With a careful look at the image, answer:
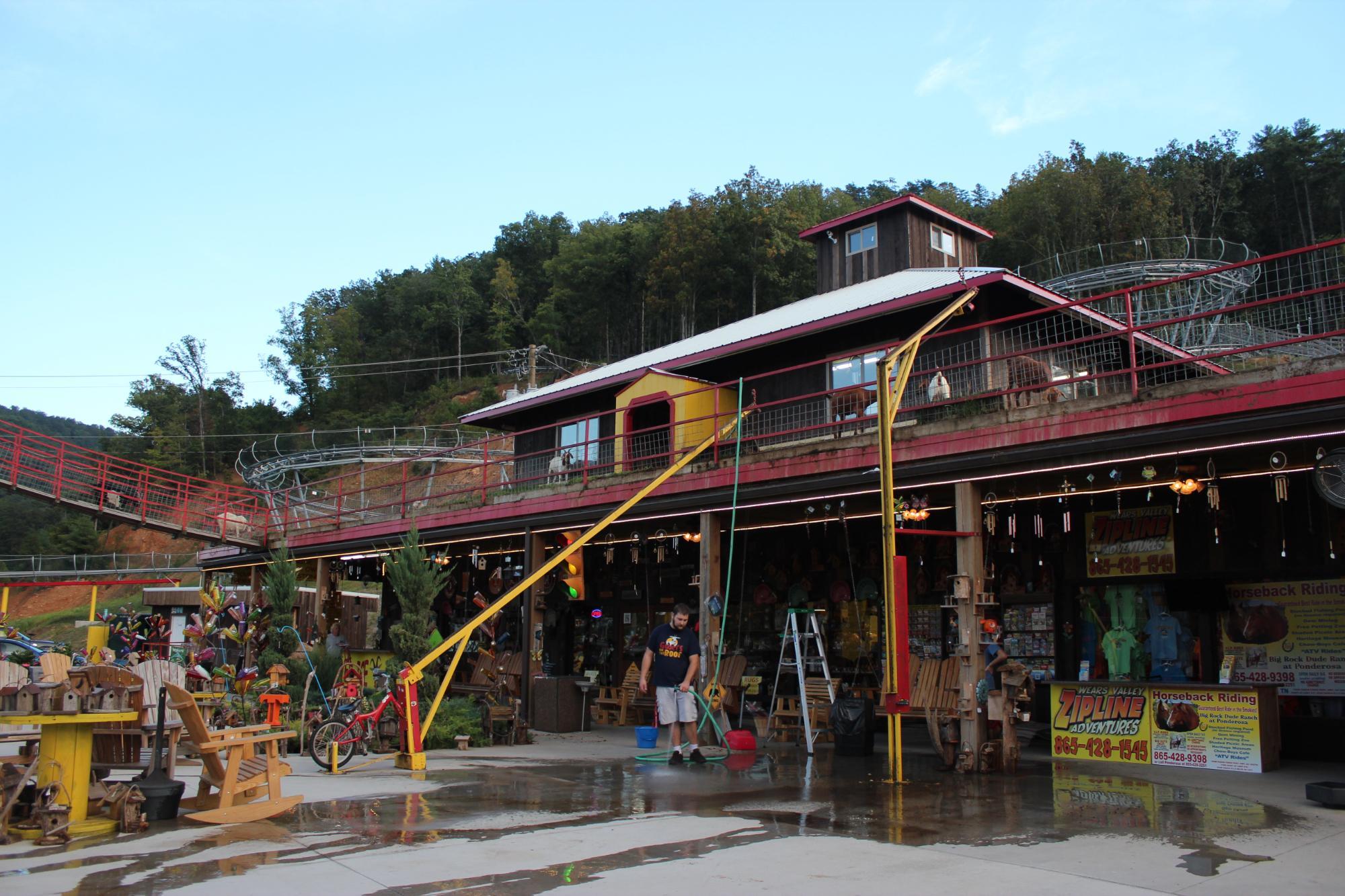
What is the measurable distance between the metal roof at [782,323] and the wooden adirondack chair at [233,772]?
12091 mm

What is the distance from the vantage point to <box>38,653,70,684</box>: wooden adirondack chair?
315 inches

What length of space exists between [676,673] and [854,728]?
8.96 feet

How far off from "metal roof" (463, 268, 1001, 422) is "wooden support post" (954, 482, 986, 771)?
232 inches

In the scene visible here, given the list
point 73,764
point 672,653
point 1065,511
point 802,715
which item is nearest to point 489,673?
point 802,715

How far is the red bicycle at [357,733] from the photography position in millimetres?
11336

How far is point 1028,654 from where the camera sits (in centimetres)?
1575

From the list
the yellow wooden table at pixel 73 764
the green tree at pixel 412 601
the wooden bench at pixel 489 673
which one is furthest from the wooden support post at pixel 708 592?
the yellow wooden table at pixel 73 764

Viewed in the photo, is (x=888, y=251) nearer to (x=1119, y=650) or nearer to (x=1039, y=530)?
(x=1039, y=530)

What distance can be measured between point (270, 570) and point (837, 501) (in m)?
11.9

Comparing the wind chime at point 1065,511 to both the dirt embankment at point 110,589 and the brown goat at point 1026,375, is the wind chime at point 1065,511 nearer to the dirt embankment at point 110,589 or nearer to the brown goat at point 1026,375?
the brown goat at point 1026,375

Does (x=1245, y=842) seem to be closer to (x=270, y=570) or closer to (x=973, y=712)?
(x=973, y=712)

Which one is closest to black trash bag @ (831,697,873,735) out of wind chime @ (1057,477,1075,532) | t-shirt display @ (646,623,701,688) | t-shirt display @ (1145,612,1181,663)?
t-shirt display @ (646,623,701,688)

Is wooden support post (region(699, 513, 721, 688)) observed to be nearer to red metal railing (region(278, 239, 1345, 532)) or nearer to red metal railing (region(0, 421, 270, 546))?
red metal railing (region(278, 239, 1345, 532))

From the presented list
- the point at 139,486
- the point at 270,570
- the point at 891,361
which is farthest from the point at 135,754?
the point at 139,486
